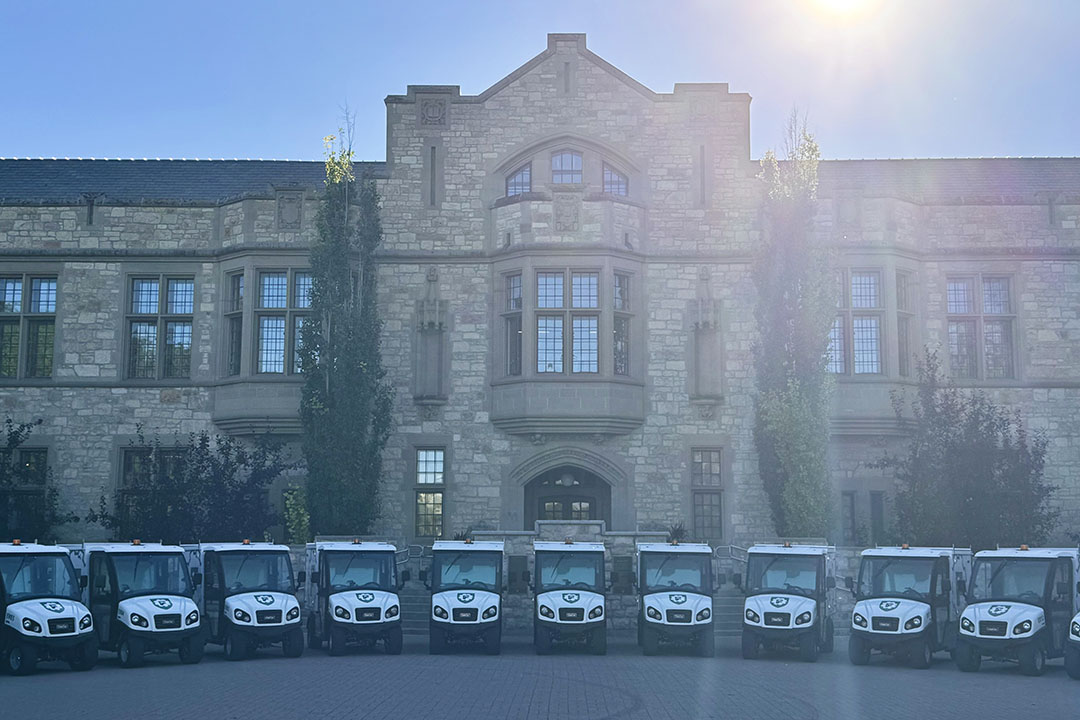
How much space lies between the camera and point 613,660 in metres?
20.5

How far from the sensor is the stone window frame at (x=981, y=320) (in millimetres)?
29750

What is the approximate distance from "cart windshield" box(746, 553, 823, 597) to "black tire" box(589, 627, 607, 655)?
266 cm

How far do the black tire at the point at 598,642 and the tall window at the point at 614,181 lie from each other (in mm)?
12031

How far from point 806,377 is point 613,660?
31.1ft

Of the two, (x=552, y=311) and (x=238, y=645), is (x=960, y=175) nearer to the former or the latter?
(x=552, y=311)

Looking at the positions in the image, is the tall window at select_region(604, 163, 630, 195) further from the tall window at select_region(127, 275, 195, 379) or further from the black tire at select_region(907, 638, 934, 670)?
the black tire at select_region(907, 638, 934, 670)

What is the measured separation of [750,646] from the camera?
2134cm

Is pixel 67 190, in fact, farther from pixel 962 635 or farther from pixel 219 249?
pixel 962 635

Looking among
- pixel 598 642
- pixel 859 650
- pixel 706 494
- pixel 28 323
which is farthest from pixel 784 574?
pixel 28 323

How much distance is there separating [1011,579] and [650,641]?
5.95m

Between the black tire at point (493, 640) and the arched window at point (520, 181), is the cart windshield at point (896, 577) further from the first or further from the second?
the arched window at point (520, 181)

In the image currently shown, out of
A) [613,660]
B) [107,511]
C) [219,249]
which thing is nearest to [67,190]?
[219,249]

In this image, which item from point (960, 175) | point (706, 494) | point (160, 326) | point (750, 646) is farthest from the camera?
point (960, 175)

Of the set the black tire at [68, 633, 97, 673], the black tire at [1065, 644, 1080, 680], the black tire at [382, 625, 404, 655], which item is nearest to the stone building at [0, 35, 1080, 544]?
the black tire at [382, 625, 404, 655]
